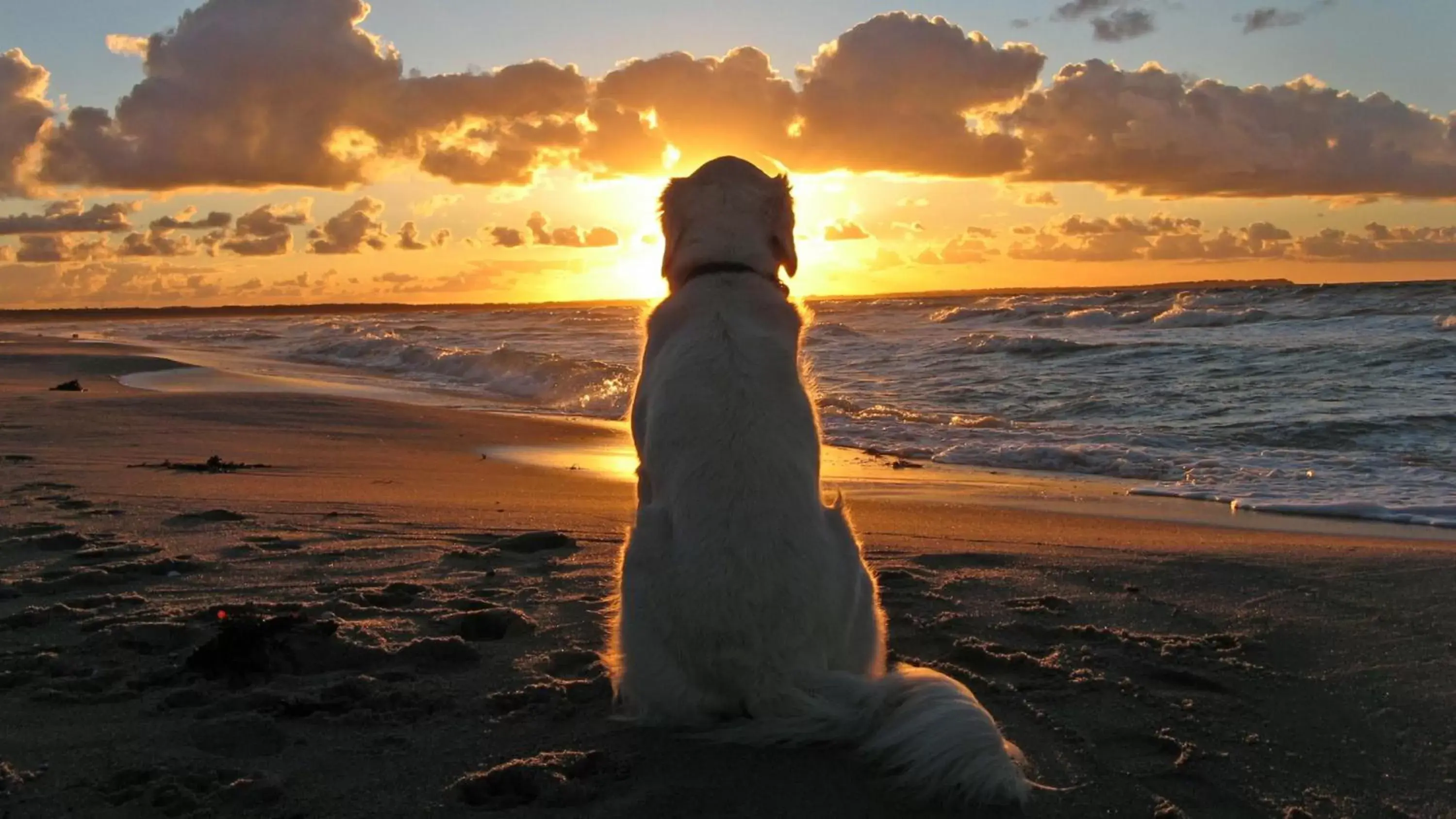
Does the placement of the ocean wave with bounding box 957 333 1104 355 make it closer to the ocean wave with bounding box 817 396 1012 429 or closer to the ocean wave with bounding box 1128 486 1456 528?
the ocean wave with bounding box 817 396 1012 429

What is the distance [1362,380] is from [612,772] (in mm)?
16300

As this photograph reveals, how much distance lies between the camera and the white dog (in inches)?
115

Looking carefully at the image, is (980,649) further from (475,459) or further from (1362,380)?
(1362,380)

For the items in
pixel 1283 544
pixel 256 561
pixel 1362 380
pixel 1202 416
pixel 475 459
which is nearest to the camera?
pixel 256 561

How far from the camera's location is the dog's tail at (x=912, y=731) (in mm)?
2824

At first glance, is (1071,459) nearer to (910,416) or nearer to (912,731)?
(910,416)

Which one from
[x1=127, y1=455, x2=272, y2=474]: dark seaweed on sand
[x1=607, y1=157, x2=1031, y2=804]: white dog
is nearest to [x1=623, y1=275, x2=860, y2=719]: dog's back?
[x1=607, y1=157, x2=1031, y2=804]: white dog

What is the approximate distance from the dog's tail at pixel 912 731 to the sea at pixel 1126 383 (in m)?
1.69

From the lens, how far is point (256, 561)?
214 inches

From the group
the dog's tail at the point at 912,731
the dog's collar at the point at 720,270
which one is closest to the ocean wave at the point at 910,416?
the dog's collar at the point at 720,270

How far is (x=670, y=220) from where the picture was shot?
4781mm

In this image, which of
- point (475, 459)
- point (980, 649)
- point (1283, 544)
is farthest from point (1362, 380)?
point (980, 649)

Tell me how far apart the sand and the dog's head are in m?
1.61

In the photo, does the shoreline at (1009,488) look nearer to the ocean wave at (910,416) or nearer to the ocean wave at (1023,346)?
the ocean wave at (910,416)
